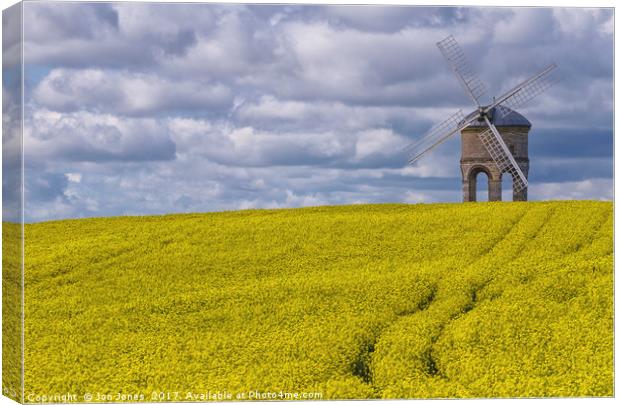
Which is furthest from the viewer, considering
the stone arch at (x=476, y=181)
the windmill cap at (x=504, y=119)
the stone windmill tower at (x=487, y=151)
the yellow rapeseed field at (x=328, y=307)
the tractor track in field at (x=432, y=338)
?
the windmill cap at (x=504, y=119)

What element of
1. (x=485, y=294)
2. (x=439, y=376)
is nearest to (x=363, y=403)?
(x=439, y=376)

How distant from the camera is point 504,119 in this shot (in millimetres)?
39656

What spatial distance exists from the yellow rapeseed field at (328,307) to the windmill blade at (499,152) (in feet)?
20.4

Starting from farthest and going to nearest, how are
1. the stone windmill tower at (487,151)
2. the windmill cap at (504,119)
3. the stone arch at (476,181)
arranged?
the windmill cap at (504,119) → the stone windmill tower at (487,151) → the stone arch at (476,181)

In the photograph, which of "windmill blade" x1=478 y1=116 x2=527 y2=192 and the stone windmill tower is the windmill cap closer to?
the stone windmill tower

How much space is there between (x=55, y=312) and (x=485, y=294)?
11904 mm

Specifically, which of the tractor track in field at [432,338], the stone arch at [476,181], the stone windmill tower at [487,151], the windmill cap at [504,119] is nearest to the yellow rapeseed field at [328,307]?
the tractor track in field at [432,338]

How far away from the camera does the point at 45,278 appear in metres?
25.3

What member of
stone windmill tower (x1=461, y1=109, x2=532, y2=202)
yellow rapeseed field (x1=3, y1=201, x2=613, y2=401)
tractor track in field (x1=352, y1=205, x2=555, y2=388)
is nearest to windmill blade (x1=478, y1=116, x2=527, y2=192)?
stone windmill tower (x1=461, y1=109, x2=532, y2=202)

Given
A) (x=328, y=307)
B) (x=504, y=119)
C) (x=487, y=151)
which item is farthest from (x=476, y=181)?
(x=328, y=307)

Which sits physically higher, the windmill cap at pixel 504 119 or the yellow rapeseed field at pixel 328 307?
the windmill cap at pixel 504 119

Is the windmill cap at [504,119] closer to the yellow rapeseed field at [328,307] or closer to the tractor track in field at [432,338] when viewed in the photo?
the yellow rapeseed field at [328,307]

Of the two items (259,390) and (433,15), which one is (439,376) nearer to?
(259,390)

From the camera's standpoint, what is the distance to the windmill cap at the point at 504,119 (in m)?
38.8
